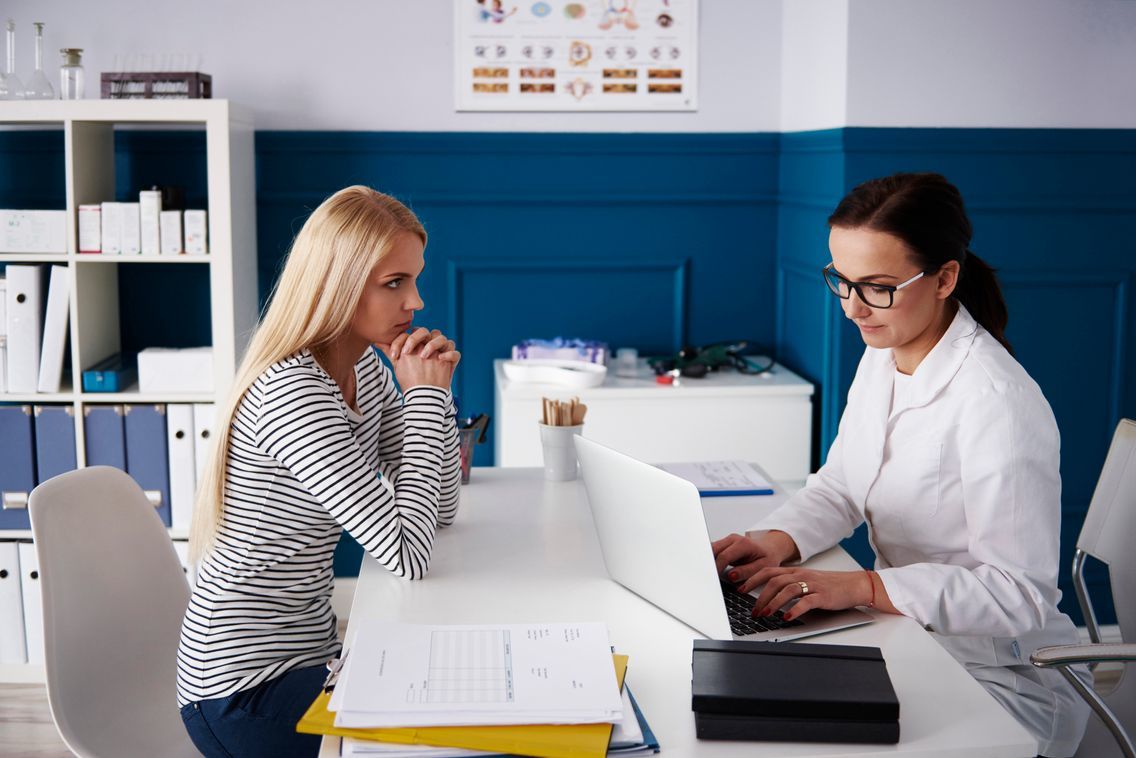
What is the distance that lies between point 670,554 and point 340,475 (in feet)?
1.66

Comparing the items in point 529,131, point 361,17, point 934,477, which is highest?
point 361,17

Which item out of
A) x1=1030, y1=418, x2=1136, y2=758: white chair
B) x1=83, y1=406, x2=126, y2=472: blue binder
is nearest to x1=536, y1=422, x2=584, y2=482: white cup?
x1=1030, y1=418, x2=1136, y2=758: white chair

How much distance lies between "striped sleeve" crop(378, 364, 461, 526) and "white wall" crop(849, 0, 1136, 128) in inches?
67.9

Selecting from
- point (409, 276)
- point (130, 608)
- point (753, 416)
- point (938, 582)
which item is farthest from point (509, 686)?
point (753, 416)

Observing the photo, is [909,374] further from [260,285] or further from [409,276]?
[260,285]

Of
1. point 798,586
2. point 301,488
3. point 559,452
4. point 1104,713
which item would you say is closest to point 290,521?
point 301,488

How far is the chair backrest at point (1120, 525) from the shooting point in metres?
1.86

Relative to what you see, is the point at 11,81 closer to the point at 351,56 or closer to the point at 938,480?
the point at 351,56

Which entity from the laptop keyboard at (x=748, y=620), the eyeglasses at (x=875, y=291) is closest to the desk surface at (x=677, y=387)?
the eyeglasses at (x=875, y=291)

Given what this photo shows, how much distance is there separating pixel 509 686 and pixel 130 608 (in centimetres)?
93

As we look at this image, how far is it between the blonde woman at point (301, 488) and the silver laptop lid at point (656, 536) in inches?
10.7

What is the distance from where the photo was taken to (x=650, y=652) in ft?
4.69

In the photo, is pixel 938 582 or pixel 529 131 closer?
pixel 938 582

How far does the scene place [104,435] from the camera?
3301mm
